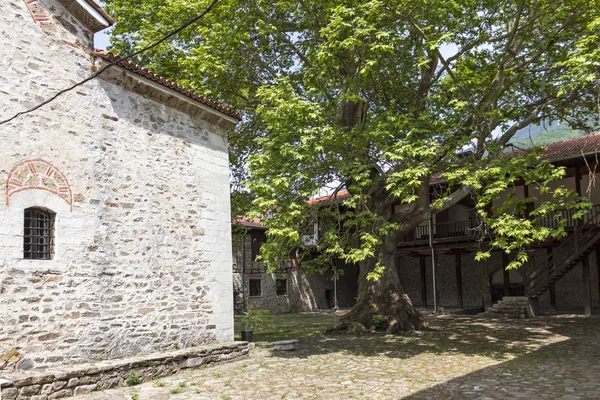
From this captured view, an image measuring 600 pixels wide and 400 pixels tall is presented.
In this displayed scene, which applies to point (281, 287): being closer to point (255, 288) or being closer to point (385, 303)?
point (255, 288)

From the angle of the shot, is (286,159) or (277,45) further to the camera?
(277,45)

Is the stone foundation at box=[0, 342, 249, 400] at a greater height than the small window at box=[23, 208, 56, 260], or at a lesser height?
lesser

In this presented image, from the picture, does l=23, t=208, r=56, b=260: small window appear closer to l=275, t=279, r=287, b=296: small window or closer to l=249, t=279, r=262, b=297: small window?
l=249, t=279, r=262, b=297: small window

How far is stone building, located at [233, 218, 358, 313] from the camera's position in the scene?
25.2m

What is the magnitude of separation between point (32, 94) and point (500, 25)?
37.5 feet

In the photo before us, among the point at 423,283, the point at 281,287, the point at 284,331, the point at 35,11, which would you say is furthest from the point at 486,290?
the point at 35,11

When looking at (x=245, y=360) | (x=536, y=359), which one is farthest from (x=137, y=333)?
(x=536, y=359)

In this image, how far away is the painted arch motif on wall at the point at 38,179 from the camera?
7480 mm

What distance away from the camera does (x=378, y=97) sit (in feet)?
48.4

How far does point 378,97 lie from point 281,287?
49.6 feet

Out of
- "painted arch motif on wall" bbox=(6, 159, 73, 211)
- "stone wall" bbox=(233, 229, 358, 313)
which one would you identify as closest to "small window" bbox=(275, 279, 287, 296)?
"stone wall" bbox=(233, 229, 358, 313)

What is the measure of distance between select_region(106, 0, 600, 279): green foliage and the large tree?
0.05m

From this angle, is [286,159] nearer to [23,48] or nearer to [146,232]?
[146,232]

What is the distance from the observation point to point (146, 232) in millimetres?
9406
